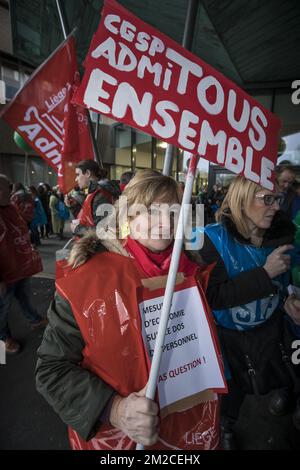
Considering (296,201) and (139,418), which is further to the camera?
(296,201)

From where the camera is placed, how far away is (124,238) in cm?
120

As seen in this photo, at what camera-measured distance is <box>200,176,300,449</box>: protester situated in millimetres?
1572

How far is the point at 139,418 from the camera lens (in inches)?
35.9

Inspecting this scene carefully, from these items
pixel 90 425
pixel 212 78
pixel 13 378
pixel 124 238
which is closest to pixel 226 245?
pixel 124 238

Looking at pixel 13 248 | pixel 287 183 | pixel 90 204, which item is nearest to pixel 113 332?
pixel 90 204

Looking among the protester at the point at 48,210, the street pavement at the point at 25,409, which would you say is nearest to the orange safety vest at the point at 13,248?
the street pavement at the point at 25,409

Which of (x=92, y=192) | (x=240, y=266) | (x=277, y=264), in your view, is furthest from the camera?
(x=92, y=192)

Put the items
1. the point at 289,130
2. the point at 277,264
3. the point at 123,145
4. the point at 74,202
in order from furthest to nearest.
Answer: the point at 123,145 < the point at 289,130 < the point at 74,202 < the point at 277,264

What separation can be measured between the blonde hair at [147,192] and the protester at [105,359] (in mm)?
112

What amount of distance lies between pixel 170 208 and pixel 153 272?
29 centimetres

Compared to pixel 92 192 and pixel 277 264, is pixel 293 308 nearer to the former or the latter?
pixel 277 264

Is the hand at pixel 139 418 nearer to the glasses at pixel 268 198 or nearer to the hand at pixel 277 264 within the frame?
the hand at pixel 277 264

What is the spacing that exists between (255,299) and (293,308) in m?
0.38

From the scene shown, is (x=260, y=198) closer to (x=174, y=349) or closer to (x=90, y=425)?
(x=174, y=349)
